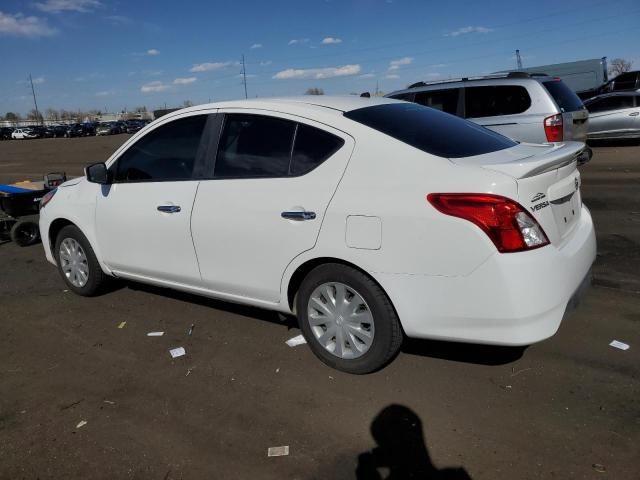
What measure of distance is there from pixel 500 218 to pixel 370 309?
925 mm

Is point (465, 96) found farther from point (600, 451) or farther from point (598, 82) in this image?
point (598, 82)

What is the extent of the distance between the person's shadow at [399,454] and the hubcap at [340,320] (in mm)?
481

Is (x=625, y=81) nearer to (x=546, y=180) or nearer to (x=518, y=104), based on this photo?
(x=518, y=104)

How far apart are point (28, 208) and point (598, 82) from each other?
2904 cm

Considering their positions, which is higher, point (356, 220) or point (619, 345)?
point (356, 220)

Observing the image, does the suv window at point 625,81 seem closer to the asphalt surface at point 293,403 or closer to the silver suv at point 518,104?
the silver suv at point 518,104

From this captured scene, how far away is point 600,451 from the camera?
258cm

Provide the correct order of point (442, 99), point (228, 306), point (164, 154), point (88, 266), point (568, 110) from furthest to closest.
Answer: point (442, 99) → point (568, 110) → point (88, 266) → point (228, 306) → point (164, 154)

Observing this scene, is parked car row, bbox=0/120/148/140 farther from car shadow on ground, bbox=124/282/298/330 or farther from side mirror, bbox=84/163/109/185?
side mirror, bbox=84/163/109/185

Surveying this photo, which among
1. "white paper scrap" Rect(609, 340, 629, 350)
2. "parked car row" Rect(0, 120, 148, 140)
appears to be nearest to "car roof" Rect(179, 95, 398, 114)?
"white paper scrap" Rect(609, 340, 629, 350)

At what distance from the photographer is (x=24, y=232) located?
24.2 ft

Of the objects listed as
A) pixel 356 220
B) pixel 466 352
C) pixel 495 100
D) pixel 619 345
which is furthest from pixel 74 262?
pixel 495 100

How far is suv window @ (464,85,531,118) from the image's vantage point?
8672mm

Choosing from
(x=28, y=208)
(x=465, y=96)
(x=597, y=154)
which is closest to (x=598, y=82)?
(x=597, y=154)
